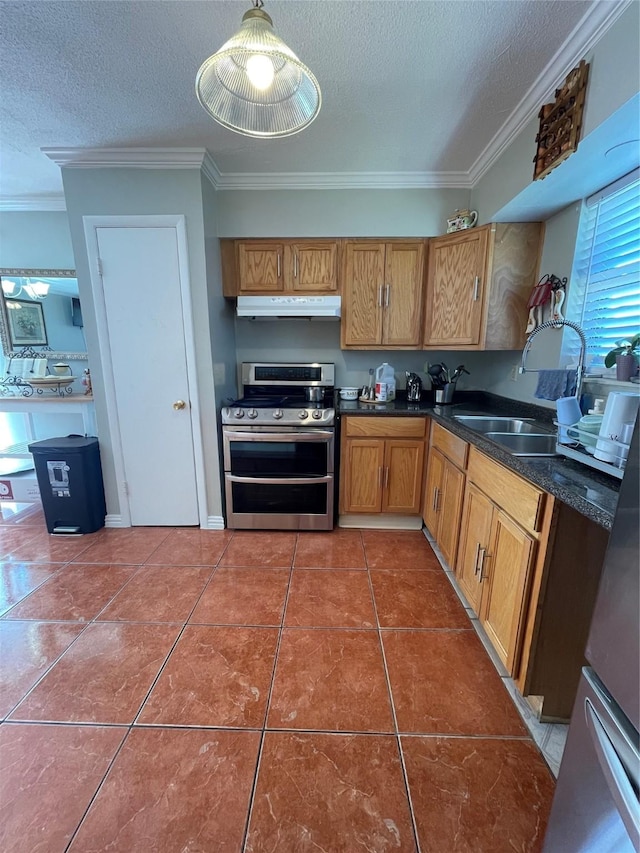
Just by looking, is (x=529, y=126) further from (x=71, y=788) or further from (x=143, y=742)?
(x=71, y=788)

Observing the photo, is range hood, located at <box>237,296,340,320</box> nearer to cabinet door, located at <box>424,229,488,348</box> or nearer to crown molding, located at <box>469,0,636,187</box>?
cabinet door, located at <box>424,229,488,348</box>

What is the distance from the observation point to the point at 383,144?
6.77 ft

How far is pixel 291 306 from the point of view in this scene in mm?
2494

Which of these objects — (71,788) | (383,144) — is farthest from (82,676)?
(383,144)

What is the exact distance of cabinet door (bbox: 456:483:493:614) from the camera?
154 centimetres

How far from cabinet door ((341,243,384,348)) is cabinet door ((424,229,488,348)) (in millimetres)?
363

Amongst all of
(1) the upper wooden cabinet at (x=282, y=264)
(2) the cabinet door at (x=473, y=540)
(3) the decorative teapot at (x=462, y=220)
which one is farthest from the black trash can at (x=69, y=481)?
(3) the decorative teapot at (x=462, y=220)

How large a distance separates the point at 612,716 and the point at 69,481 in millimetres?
2923

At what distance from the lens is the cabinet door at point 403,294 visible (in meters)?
2.51

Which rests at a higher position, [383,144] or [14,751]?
[383,144]

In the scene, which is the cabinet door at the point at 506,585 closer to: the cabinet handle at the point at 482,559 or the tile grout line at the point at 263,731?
the cabinet handle at the point at 482,559

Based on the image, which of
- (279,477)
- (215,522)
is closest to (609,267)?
(279,477)

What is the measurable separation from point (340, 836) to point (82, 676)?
1.12 metres

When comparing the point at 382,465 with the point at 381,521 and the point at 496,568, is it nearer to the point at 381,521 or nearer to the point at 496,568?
the point at 381,521
